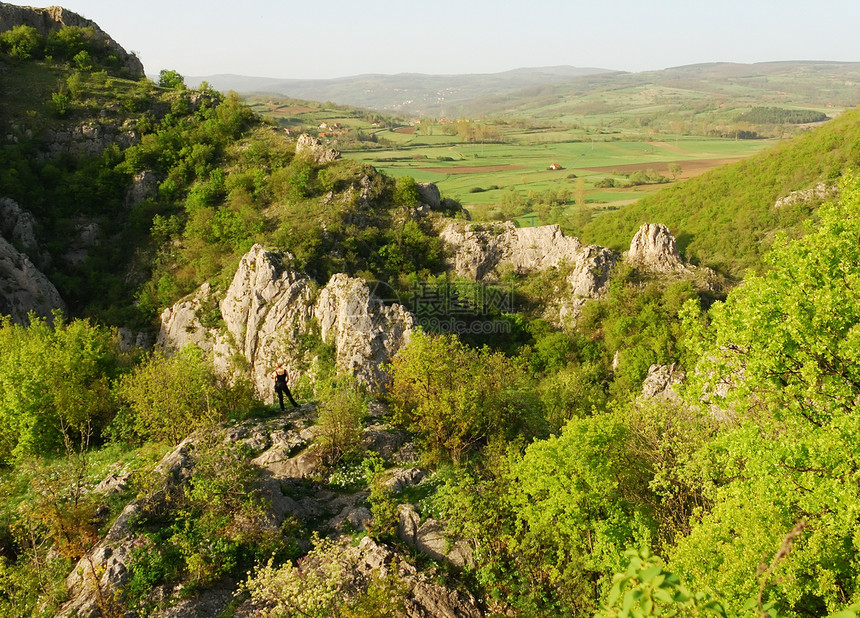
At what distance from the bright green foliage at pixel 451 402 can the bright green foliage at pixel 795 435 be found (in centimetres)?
796

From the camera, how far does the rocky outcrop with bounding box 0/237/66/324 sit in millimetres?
36625

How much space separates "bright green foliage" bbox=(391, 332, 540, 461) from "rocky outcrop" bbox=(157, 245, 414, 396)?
9346mm

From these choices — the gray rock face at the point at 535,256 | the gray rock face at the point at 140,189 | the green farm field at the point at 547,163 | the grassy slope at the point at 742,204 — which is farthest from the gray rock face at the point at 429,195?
the green farm field at the point at 547,163

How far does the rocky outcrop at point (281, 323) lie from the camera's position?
31.0m

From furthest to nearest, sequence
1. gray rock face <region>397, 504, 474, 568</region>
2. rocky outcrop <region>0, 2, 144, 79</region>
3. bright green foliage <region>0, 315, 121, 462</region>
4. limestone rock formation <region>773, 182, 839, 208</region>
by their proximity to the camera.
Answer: limestone rock formation <region>773, 182, 839, 208</region>
rocky outcrop <region>0, 2, 144, 79</region>
bright green foliage <region>0, 315, 121, 462</region>
gray rock face <region>397, 504, 474, 568</region>

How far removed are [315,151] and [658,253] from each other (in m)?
31.6

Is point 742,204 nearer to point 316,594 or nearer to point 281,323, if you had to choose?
point 281,323

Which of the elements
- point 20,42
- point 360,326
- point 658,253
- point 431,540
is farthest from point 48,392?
point 20,42

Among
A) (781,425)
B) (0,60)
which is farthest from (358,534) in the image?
(0,60)

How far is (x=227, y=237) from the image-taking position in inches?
1609

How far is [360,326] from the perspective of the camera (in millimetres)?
31156

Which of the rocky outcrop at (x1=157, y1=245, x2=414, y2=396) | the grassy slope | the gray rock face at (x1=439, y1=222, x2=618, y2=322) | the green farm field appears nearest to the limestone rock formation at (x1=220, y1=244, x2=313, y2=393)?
the rocky outcrop at (x1=157, y1=245, x2=414, y2=396)

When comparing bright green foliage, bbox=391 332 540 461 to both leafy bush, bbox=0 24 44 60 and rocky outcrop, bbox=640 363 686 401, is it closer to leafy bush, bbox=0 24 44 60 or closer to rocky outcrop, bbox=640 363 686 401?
rocky outcrop, bbox=640 363 686 401

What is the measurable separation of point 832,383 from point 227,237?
39.8m
